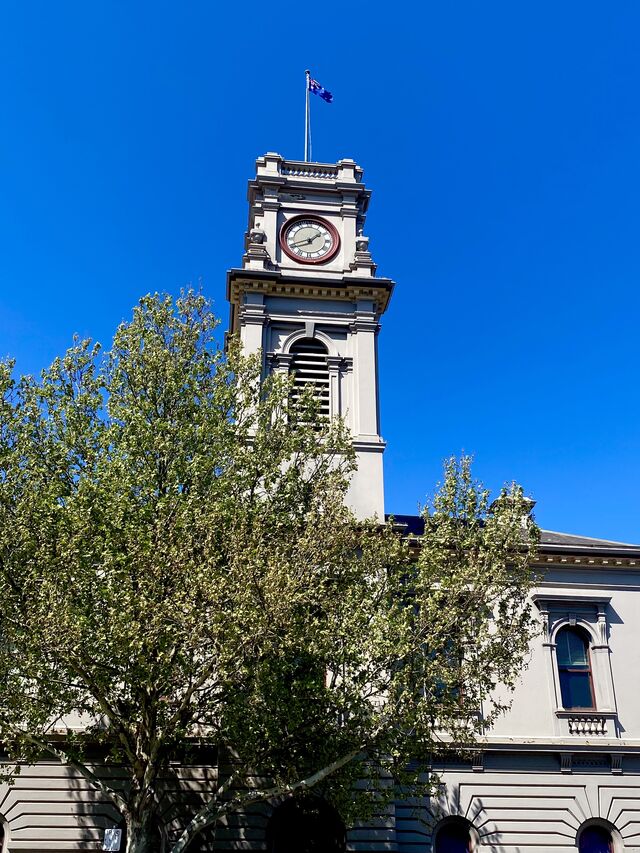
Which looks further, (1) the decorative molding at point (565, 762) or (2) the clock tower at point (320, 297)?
(2) the clock tower at point (320, 297)

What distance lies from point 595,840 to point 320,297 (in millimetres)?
19718

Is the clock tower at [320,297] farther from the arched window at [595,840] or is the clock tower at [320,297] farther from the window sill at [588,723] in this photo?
the arched window at [595,840]

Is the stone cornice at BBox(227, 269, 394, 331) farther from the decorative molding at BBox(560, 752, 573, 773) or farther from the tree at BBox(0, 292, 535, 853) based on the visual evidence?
the decorative molding at BBox(560, 752, 573, 773)

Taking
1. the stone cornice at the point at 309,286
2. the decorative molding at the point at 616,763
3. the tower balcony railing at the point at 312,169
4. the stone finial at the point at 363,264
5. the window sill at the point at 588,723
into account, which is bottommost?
the decorative molding at the point at 616,763

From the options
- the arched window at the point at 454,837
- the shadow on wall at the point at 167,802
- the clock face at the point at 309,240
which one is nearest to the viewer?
the shadow on wall at the point at 167,802

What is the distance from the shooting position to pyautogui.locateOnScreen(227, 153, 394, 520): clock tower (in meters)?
28.7

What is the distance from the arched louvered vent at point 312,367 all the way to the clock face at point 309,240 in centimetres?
379

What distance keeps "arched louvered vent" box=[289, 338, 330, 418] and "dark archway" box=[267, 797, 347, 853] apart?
41.6 feet

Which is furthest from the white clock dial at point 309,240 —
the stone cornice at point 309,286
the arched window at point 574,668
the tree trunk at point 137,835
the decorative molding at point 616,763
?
the tree trunk at point 137,835

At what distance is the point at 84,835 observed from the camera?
68.9ft

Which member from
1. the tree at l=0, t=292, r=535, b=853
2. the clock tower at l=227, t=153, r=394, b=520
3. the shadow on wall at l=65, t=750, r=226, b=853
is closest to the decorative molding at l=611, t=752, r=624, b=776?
the tree at l=0, t=292, r=535, b=853

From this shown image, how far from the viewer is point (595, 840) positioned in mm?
23094

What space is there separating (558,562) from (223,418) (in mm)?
11901

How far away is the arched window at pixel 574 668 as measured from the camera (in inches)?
968
